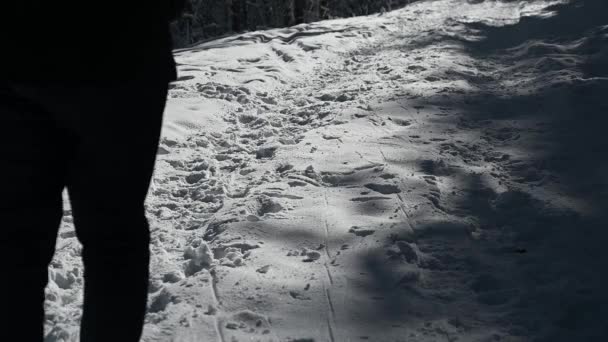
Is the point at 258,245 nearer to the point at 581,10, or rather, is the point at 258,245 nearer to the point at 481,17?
the point at 581,10

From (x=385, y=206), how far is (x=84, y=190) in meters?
2.07

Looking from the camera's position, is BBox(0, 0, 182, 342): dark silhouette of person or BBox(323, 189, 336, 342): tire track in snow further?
BBox(323, 189, 336, 342): tire track in snow

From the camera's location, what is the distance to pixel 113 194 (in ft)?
4.70

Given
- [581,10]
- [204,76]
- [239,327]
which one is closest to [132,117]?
[239,327]

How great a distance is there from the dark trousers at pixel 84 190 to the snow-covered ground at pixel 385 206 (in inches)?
3.9

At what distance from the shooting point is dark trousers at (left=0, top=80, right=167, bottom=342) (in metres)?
1.34

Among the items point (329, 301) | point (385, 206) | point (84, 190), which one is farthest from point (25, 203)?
point (385, 206)

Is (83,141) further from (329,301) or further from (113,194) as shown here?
(329,301)

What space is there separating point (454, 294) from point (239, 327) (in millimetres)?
891

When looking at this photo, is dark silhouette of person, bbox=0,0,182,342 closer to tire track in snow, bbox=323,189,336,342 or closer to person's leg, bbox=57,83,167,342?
person's leg, bbox=57,83,167,342

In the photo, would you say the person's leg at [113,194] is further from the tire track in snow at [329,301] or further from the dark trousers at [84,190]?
the tire track in snow at [329,301]

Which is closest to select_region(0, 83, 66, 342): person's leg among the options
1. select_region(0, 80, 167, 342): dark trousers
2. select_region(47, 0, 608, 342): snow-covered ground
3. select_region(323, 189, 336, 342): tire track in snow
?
select_region(0, 80, 167, 342): dark trousers

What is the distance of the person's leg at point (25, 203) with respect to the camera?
1339mm

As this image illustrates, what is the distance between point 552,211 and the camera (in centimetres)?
307
